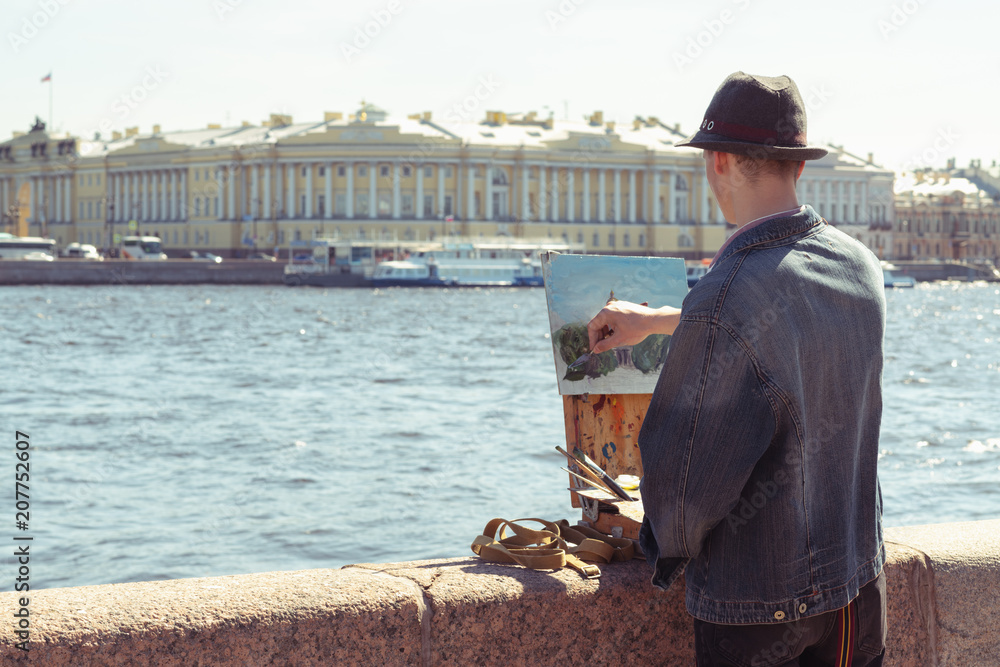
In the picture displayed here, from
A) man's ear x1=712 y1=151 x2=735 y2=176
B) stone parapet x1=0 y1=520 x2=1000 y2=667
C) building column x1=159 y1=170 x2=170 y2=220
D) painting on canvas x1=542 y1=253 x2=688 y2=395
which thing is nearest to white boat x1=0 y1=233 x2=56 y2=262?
building column x1=159 y1=170 x2=170 y2=220

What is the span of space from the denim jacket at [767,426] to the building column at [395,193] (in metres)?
72.4

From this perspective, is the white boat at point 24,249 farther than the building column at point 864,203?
No

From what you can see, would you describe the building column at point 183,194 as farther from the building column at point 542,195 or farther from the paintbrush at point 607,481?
the paintbrush at point 607,481

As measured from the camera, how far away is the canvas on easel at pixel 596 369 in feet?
7.51

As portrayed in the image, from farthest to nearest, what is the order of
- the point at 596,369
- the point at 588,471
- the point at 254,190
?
1. the point at 254,190
2. the point at 596,369
3. the point at 588,471

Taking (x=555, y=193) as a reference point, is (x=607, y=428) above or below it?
below

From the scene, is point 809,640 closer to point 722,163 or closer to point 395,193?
point 722,163

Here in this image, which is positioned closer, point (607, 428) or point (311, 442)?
point (607, 428)

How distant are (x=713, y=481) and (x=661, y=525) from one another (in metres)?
0.10

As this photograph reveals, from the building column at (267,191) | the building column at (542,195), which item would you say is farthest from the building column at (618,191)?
the building column at (267,191)

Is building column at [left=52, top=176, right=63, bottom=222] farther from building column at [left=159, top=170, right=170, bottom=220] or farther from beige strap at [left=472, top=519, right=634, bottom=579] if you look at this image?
beige strap at [left=472, top=519, right=634, bottom=579]

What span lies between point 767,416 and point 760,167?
0.31 metres

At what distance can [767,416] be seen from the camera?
1542mm

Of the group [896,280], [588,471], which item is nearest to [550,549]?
[588,471]
